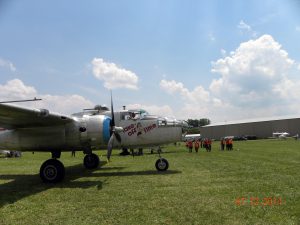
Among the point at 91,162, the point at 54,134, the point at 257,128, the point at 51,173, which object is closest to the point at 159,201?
the point at 51,173

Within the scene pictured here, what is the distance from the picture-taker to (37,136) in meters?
13.9

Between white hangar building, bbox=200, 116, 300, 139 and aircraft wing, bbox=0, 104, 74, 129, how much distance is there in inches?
4043

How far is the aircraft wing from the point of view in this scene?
1098 centimetres

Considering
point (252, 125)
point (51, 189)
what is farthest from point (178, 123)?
point (252, 125)

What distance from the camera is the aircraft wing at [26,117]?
1098 centimetres

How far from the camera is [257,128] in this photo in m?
114

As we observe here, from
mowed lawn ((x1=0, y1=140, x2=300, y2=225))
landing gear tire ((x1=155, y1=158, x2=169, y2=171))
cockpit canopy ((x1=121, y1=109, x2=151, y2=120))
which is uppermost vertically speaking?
cockpit canopy ((x1=121, y1=109, x2=151, y2=120))

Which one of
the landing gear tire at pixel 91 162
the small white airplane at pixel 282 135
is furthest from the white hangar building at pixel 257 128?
the landing gear tire at pixel 91 162

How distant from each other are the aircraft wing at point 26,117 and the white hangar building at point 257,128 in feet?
337

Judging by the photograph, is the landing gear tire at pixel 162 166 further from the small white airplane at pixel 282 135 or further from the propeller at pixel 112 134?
the small white airplane at pixel 282 135

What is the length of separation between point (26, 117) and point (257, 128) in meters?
Answer: 110

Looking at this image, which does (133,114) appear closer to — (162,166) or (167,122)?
(167,122)

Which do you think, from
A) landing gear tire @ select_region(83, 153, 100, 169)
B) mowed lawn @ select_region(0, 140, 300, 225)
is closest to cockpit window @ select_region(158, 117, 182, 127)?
mowed lawn @ select_region(0, 140, 300, 225)

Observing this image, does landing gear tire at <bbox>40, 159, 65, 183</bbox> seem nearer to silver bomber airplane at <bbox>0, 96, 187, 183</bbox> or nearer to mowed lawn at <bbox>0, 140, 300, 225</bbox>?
silver bomber airplane at <bbox>0, 96, 187, 183</bbox>
